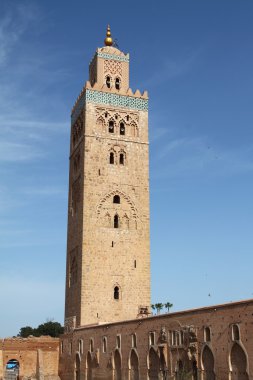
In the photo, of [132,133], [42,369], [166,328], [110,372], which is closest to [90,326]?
[110,372]

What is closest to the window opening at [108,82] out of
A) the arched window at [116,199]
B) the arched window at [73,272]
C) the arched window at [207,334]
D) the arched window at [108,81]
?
the arched window at [108,81]

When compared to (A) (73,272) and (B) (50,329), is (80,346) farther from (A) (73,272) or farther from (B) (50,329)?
(B) (50,329)

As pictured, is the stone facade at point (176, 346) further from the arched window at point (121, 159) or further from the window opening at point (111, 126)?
the window opening at point (111, 126)

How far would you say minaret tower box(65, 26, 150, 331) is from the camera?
28.0m

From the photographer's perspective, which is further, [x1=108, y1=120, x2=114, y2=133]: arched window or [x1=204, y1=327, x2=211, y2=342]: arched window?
[x1=108, y1=120, x2=114, y2=133]: arched window

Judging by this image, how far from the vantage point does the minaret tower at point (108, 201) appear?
28.0m

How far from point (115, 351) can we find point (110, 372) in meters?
1.11

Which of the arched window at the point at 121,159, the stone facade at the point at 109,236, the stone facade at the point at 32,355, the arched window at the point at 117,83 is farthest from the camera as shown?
the arched window at the point at 117,83

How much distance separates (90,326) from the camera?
26.0m

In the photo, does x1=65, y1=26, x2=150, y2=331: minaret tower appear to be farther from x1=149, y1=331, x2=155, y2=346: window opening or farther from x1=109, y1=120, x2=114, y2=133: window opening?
x1=149, y1=331, x2=155, y2=346: window opening

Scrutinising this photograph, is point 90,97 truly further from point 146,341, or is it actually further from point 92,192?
point 146,341

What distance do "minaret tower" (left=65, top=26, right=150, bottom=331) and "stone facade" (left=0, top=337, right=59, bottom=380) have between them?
242 cm

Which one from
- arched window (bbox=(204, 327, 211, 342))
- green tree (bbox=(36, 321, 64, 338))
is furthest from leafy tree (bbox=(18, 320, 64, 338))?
arched window (bbox=(204, 327, 211, 342))

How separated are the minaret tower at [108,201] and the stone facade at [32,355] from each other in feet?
7.94
